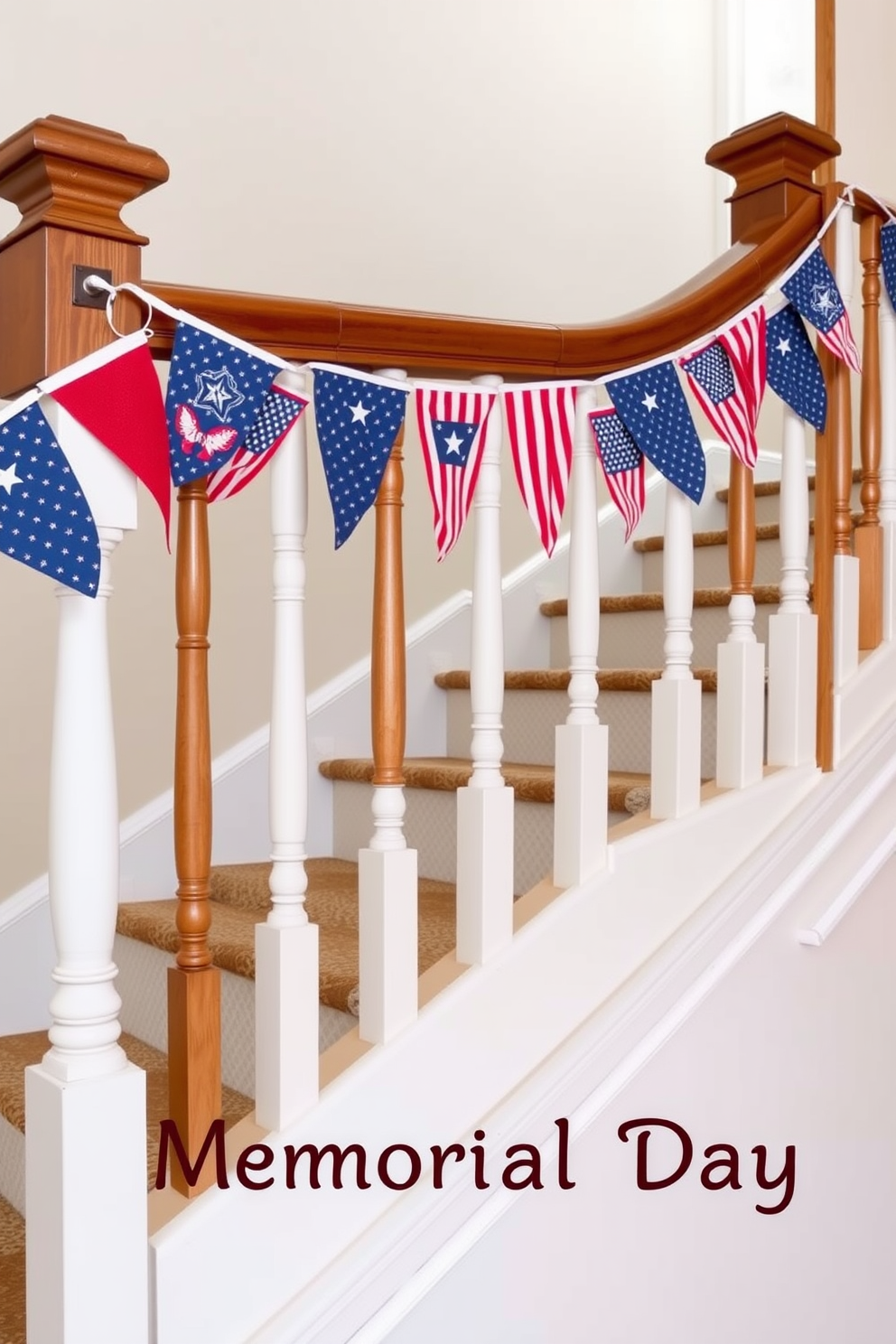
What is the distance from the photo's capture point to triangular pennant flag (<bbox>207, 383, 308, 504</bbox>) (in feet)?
3.99

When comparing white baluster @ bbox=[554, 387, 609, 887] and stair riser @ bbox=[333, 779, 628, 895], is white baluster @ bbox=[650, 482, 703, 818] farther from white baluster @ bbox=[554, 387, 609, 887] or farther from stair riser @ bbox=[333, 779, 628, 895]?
stair riser @ bbox=[333, 779, 628, 895]

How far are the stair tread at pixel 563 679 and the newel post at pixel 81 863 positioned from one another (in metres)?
1.05

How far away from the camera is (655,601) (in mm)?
2496

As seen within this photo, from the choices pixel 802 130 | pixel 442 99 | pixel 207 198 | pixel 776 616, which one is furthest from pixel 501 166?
pixel 776 616

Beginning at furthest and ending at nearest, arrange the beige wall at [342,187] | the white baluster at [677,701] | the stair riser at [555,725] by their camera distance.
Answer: the beige wall at [342,187] → the stair riser at [555,725] → the white baluster at [677,701]

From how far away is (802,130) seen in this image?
5.25 ft

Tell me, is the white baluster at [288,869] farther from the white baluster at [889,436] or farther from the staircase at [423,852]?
the white baluster at [889,436]

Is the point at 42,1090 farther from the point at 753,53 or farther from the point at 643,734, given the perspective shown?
the point at 753,53

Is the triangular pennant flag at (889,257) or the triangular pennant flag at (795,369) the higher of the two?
the triangular pennant flag at (889,257)

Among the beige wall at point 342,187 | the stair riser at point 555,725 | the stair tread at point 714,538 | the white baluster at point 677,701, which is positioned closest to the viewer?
the white baluster at point 677,701

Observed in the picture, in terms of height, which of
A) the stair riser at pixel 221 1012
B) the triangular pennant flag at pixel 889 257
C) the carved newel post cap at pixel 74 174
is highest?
the triangular pennant flag at pixel 889 257

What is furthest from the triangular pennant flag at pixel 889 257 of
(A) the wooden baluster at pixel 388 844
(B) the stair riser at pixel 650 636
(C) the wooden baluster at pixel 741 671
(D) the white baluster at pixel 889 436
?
(A) the wooden baluster at pixel 388 844

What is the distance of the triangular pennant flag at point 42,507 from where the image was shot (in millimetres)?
1047

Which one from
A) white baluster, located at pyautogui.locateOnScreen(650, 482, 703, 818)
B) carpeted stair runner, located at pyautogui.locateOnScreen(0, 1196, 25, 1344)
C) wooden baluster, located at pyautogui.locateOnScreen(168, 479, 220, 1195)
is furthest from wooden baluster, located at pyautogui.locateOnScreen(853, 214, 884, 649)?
carpeted stair runner, located at pyautogui.locateOnScreen(0, 1196, 25, 1344)
